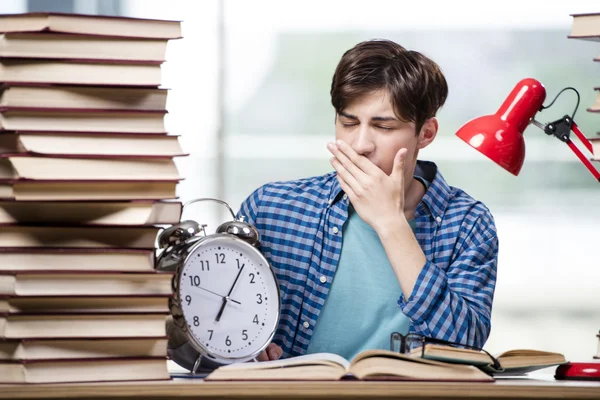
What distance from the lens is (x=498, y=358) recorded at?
4.83 feet

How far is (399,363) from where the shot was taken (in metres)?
1.33

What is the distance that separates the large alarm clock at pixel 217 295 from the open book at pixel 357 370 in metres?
0.14

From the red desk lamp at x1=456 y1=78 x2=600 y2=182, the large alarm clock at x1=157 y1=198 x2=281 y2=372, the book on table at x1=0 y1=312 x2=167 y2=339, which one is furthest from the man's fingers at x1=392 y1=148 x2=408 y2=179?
the book on table at x1=0 y1=312 x2=167 y2=339

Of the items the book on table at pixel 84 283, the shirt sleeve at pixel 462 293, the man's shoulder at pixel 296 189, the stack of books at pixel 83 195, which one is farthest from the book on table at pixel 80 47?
the man's shoulder at pixel 296 189

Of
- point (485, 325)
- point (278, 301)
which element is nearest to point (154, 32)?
point (278, 301)

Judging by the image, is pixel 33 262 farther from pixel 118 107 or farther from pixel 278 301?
pixel 278 301

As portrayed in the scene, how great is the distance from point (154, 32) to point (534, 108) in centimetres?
76

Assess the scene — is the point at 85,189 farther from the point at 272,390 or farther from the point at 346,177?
the point at 346,177

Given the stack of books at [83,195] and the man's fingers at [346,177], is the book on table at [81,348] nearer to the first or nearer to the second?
the stack of books at [83,195]

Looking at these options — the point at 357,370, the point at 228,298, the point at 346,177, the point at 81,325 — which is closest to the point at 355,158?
the point at 346,177

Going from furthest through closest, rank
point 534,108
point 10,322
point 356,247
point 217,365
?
point 356,247, point 534,108, point 217,365, point 10,322

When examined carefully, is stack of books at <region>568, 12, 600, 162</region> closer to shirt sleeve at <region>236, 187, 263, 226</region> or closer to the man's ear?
the man's ear

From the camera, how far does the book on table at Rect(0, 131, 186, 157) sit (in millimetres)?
1336

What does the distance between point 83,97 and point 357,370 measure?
1.86ft
